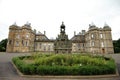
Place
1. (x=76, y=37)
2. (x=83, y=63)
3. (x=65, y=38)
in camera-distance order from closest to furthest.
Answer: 1. (x=83, y=63)
2. (x=65, y=38)
3. (x=76, y=37)

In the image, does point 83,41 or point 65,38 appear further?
point 83,41

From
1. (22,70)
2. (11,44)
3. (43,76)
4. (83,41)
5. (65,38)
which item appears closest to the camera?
(43,76)

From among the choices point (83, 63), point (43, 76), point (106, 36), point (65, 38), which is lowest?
point (43, 76)

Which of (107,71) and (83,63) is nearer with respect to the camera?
(107,71)

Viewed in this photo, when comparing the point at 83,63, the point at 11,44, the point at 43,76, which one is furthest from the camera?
the point at 11,44

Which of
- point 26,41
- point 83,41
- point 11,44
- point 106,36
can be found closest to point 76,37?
point 83,41

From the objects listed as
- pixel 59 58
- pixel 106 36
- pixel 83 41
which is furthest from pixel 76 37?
pixel 59 58

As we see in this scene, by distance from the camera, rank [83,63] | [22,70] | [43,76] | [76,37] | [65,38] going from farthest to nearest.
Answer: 1. [76,37]
2. [65,38]
3. [83,63]
4. [22,70]
5. [43,76]

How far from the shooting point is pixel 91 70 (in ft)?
38.3

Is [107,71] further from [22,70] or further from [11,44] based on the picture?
[11,44]

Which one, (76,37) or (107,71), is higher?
(76,37)

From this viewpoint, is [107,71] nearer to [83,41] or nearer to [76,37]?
[83,41]

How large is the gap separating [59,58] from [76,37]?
49857mm

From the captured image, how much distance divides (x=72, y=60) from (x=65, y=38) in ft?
A: 45.6
